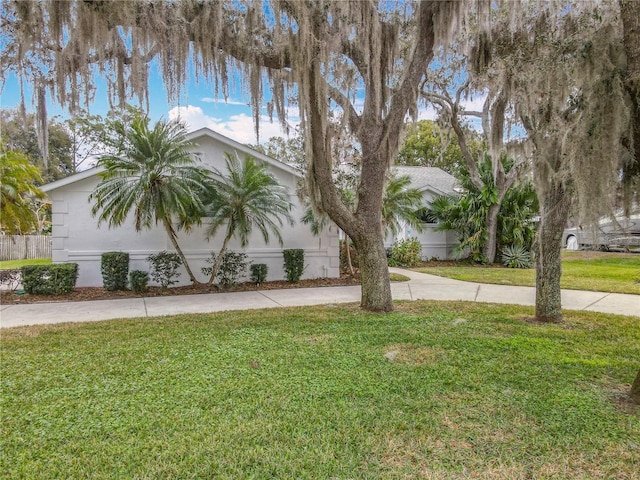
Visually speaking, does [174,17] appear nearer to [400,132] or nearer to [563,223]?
[400,132]

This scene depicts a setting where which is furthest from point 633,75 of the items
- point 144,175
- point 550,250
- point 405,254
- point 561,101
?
point 405,254

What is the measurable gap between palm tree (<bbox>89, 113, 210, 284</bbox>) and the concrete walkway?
5.85 feet

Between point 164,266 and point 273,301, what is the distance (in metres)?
2.96

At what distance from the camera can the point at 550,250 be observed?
5434 mm

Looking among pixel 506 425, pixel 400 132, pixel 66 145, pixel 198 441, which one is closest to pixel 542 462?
pixel 506 425

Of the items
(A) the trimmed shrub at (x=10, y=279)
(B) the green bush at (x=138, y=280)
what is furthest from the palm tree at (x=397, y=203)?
(A) the trimmed shrub at (x=10, y=279)

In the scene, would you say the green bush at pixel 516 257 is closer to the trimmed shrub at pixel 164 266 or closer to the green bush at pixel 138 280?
the trimmed shrub at pixel 164 266

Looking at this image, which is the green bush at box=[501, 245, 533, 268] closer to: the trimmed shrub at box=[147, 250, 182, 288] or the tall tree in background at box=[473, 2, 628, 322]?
the tall tree in background at box=[473, 2, 628, 322]

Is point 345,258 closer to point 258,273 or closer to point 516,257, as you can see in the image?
point 258,273

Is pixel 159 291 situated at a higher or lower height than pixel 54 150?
lower

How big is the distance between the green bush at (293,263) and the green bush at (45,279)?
191 inches

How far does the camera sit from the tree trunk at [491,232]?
13.4 metres

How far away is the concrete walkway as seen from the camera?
6547mm

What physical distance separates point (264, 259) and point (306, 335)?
17.5ft
